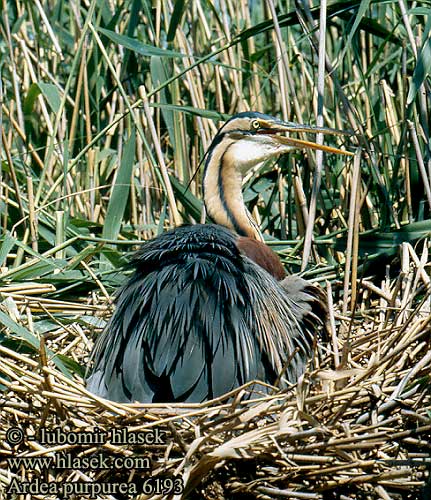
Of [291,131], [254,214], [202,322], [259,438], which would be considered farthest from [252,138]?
[259,438]

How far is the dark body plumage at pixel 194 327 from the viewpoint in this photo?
11.0 feet

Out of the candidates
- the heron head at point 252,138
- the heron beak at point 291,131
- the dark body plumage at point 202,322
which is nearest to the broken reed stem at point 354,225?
the dark body plumage at point 202,322

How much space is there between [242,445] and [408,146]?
7.23 feet

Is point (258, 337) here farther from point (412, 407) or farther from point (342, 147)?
point (342, 147)

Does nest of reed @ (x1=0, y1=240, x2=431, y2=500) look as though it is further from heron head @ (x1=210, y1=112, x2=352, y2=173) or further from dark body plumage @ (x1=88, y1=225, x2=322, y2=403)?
heron head @ (x1=210, y1=112, x2=352, y2=173)

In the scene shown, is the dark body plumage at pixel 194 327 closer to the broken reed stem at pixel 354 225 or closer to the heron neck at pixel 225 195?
the broken reed stem at pixel 354 225

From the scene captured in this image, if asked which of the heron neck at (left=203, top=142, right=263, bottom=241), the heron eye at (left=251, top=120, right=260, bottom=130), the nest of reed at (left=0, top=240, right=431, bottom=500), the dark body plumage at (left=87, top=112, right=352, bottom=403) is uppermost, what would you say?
the heron eye at (left=251, top=120, right=260, bottom=130)

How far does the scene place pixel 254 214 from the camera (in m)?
5.18

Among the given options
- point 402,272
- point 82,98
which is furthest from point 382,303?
point 82,98

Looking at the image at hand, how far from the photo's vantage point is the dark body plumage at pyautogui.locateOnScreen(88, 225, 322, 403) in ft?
11.0

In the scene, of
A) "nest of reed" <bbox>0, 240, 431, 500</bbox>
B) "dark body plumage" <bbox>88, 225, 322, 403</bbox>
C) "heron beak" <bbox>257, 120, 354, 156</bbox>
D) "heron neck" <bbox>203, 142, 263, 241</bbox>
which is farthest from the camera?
"heron neck" <bbox>203, 142, 263, 241</bbox>

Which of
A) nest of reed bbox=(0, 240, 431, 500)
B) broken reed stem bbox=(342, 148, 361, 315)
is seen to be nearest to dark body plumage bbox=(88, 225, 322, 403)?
nest of reed bbox=(0, 240, 431, 500)

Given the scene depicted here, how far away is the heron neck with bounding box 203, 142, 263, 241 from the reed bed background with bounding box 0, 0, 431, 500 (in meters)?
0.21

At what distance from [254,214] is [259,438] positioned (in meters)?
2.37
